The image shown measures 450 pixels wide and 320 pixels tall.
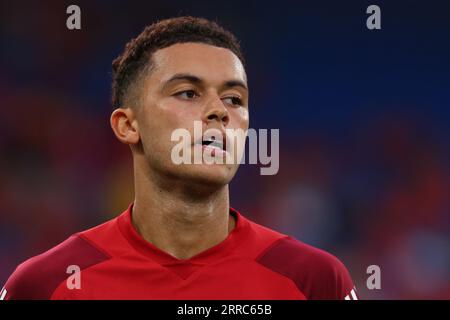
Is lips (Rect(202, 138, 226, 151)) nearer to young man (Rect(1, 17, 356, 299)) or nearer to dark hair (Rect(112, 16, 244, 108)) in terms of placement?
young man (Rect(1, 17, 356, 299))

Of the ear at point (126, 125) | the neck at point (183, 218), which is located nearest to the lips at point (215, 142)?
the neck at point (183, 218)

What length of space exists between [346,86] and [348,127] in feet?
1.09

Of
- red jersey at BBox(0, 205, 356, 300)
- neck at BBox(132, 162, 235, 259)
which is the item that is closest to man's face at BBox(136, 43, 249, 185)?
neck at BBox(132, 162, 235, 259)

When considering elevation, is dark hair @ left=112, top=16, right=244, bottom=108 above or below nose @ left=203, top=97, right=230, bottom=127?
above

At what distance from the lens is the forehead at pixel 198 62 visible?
8.50ft

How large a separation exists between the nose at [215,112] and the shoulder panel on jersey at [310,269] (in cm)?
58

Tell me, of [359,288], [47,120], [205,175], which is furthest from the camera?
[47,120]

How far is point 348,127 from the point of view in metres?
5.43

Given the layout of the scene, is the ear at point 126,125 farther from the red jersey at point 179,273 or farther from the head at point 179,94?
the red jersey at point 179,273

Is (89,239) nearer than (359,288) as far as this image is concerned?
Yes

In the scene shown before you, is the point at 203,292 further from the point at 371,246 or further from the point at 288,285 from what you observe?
the point at 371,246

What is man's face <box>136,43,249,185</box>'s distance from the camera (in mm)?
2490

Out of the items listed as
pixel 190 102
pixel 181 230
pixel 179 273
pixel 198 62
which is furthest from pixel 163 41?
pixel 179 273

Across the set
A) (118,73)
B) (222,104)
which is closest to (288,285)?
(222,104)
